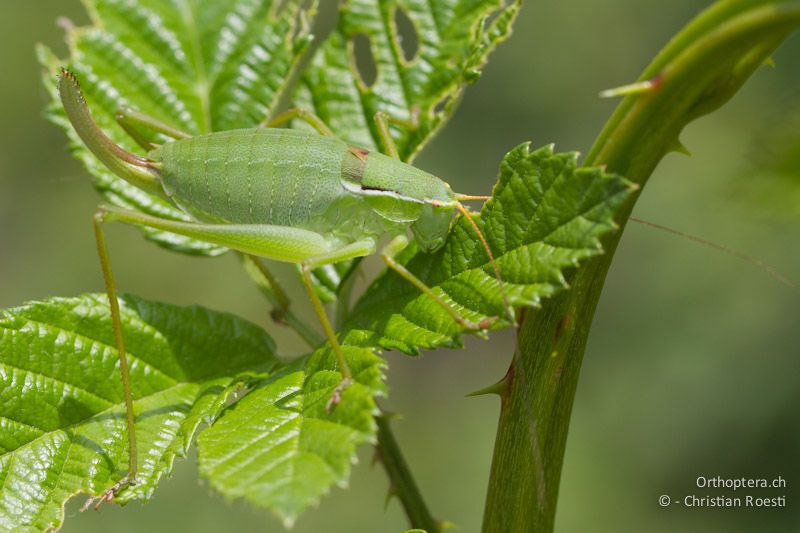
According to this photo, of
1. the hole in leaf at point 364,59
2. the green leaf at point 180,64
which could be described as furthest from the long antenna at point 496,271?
the hole in leaf at point 364,59

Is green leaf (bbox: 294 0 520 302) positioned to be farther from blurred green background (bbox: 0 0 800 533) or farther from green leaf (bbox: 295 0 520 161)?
blurred green background (bbox: 0 0 800 533)

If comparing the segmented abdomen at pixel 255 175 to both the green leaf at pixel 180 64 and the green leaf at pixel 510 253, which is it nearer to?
the green leaf at pixel 180 64

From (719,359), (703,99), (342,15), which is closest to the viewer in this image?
(703,99)

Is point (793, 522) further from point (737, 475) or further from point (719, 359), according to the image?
point (719, 359)

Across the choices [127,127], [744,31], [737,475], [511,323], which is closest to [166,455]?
[511,323]

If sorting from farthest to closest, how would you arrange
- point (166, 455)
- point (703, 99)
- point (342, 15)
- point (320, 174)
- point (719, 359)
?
point (719, 359), point (342, 15), point (320, 174), point (166, 455), point (703, 99)


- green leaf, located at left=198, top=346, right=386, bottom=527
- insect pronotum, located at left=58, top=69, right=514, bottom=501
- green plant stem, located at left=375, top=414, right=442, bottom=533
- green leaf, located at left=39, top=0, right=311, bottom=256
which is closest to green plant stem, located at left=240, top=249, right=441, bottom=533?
green plant stem, located at left=375, top=414, right=442, bottom=533
